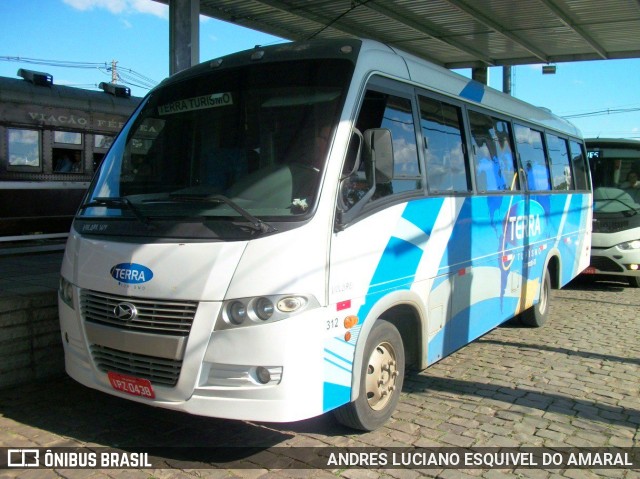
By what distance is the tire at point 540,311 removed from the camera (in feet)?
26.1

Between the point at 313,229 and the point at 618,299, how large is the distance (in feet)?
28.3

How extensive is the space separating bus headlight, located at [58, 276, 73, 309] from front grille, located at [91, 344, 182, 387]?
43cm

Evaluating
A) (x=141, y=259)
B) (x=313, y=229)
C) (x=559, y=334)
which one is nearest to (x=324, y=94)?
(x=313, y=229)

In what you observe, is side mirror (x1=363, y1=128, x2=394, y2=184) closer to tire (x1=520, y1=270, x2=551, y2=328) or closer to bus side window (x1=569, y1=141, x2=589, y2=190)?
tire (x1=520, y1=270, x2=551, y2=328)

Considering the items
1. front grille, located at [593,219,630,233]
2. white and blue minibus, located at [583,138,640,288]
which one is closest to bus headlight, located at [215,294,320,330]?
white and blue minibus, located at [583,138,640,288]

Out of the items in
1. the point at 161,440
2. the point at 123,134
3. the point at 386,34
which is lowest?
the point at 161,440

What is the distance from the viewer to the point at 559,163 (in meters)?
8.80

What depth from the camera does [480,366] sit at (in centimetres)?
623

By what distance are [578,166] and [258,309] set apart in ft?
26.5

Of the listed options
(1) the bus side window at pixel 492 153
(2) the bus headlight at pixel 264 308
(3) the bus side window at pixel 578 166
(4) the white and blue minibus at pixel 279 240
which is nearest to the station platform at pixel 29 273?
(4) the white and blue minibus at pixel 279 240

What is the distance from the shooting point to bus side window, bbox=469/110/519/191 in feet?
19.7

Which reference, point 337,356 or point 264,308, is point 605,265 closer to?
point 337,356

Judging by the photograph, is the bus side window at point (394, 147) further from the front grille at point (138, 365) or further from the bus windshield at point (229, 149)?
the front grille at point (138, 365)

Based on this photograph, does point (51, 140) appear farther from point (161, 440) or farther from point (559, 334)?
point (559, 334)
